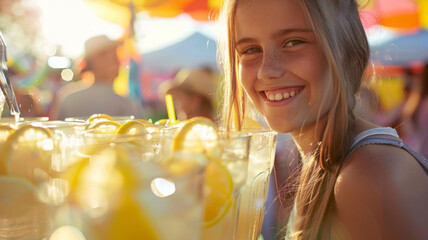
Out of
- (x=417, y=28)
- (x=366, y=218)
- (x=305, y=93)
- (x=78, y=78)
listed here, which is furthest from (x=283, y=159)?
(x=417, y=28)

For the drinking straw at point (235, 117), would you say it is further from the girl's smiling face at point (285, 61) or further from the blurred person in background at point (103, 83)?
the blurred person in background at point (103, 83)

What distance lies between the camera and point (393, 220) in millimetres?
774

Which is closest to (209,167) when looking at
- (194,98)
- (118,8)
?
(194,98)

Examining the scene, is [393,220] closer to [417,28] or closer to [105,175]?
[105,175]

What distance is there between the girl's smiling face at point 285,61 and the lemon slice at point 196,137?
0.51 m

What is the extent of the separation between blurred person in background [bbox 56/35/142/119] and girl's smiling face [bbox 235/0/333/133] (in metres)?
1.67

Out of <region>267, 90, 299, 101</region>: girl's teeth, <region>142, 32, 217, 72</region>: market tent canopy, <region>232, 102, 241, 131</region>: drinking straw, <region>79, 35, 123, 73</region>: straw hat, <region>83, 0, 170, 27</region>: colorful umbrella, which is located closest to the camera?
<region>267, 90, 299, 101</region>: girl's teeth

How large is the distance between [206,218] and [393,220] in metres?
0.47

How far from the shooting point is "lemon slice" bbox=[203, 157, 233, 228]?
0.45 m

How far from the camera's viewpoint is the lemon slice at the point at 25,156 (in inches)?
19.3

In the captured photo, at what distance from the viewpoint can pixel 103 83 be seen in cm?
269

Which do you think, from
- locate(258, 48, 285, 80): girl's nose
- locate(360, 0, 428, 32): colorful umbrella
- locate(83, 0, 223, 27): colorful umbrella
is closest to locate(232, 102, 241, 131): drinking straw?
locate(258, 48, 285, 80): girl's nose

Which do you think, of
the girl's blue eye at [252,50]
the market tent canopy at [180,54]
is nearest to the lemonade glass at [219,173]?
the girl's blue eye at [252,50]

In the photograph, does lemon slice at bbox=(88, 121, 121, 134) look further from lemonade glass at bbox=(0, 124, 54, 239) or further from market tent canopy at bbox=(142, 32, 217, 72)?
market tent canopy at bbox=(142, 32, 217, 72)
